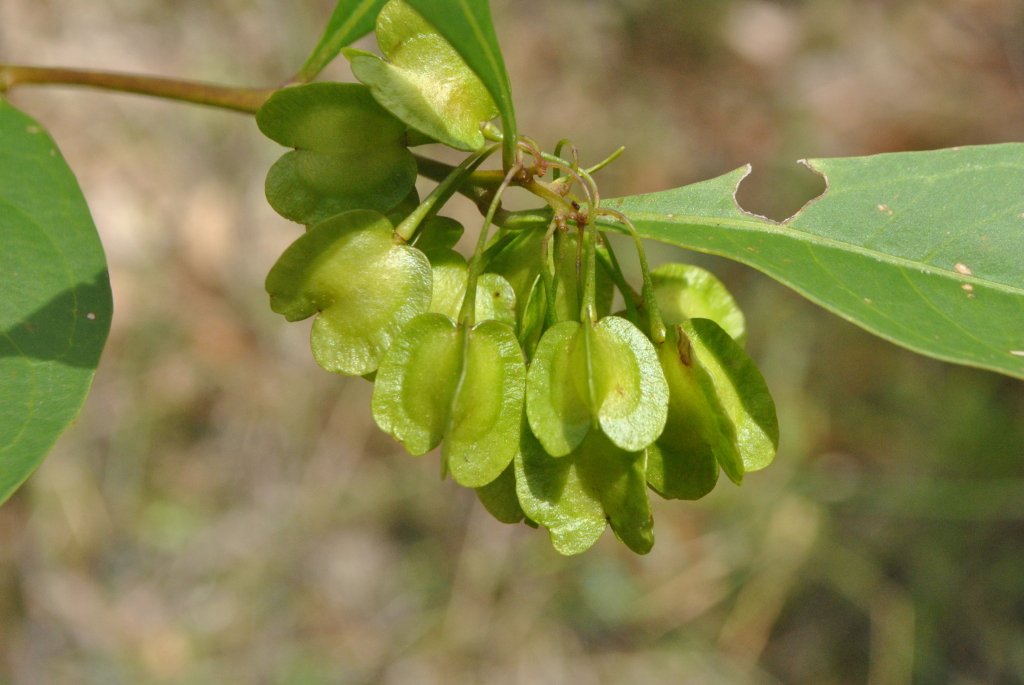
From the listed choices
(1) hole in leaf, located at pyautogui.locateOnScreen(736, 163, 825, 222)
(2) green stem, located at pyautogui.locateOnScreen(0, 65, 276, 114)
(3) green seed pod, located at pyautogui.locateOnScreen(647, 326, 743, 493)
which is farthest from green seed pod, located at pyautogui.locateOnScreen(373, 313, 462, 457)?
(1) hole in leaf, located at pyautogui.locateOnScreen(736, 163, 825, 222)

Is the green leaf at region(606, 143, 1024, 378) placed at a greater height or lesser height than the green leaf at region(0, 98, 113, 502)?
lesser

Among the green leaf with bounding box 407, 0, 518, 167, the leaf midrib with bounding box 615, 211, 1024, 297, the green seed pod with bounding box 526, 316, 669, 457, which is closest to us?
the green leaf with bounding box 407, 0, 518, 167

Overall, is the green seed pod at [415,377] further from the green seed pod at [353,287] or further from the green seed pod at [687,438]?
the green seed pod at [687,438]

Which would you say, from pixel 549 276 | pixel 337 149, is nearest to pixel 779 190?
pixel 549 276

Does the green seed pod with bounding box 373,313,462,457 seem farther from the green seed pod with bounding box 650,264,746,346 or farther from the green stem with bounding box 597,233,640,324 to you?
the green seed pod with bounding box 650,264,746,346

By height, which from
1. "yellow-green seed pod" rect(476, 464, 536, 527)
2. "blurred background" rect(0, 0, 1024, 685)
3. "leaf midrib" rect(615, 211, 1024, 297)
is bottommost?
"blurred background" rect(0, 0, 1024, 685)

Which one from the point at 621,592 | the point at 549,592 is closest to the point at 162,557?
the point at 549,592

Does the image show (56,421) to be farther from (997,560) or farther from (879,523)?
(997,560)
